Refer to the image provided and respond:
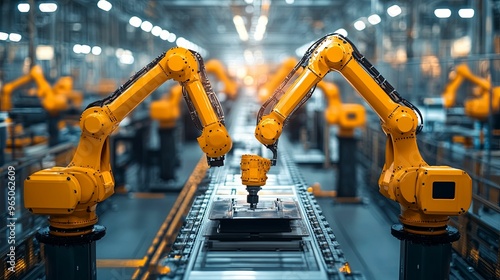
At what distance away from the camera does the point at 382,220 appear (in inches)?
400

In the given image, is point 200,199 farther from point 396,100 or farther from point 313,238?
point 396,100

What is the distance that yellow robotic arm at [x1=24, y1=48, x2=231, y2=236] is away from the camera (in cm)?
525

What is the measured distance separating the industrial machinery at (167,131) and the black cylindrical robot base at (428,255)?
8193 millimetres

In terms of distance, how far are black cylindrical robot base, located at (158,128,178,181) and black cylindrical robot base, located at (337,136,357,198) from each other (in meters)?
3.77

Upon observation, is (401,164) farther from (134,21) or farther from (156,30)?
(156,30)

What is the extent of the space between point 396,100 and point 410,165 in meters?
0.62

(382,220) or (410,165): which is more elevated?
(410,165)

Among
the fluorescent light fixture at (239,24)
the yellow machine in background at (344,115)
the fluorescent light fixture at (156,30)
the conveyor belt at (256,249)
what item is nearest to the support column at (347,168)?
the yellow machine in background at (344,115)

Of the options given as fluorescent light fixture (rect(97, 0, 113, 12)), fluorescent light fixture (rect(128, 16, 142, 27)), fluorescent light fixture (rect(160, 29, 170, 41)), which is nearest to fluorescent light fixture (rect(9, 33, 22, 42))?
fluorescent light fixture (rect(128, 16, 142, 27))

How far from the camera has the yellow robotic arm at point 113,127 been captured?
17.2 feet

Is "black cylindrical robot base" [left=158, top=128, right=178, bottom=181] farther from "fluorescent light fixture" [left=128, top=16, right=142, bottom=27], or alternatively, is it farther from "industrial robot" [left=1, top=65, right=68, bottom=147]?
"fluorescent light fixture" [left=128, top=16, right=142, bottom=27]

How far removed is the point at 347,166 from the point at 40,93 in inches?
285

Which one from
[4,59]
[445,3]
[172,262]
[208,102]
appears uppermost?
[445,3]

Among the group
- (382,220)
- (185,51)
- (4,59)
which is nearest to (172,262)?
(185,51)
